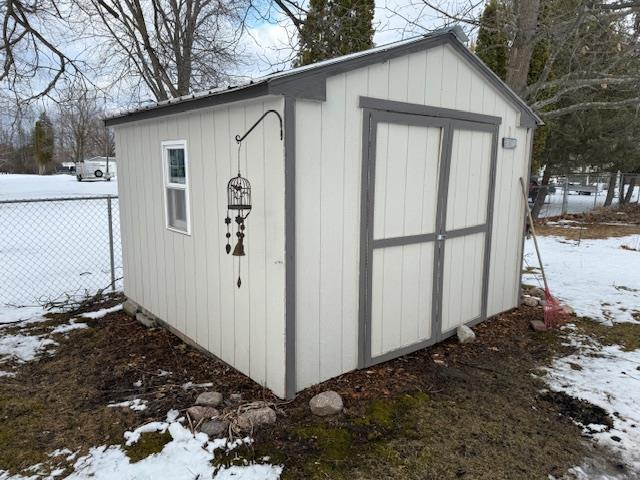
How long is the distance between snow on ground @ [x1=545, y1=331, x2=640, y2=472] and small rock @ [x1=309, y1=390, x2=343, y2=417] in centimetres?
159

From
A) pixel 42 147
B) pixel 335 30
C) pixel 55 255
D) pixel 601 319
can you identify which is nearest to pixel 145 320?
pixel 55 255

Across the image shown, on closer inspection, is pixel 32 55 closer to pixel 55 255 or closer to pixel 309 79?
pixel 55 255

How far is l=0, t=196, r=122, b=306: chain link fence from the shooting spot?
564 centimetres

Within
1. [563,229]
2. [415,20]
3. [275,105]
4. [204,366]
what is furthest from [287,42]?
[563,229]

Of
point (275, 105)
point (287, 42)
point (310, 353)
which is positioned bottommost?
point (310, 353)

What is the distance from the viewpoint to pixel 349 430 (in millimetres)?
2748

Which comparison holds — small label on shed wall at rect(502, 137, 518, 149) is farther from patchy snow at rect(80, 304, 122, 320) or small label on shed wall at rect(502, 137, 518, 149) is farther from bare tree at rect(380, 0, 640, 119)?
patchy snow at rect(80, 304, 122, 320)

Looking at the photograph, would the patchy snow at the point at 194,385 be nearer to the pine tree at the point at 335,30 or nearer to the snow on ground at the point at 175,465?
the snow on ground at the point at 175,465

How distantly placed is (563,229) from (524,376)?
9.36 metres

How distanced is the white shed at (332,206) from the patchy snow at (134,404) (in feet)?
2.38

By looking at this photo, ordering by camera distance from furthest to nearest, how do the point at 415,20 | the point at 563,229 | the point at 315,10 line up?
1. the point at 563,229
2. the point at 315,10
3. the point at 415,20

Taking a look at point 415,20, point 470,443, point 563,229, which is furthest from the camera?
point 563,229

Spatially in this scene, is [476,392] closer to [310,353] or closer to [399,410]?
[399,410]

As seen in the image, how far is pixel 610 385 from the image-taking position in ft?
11.1
